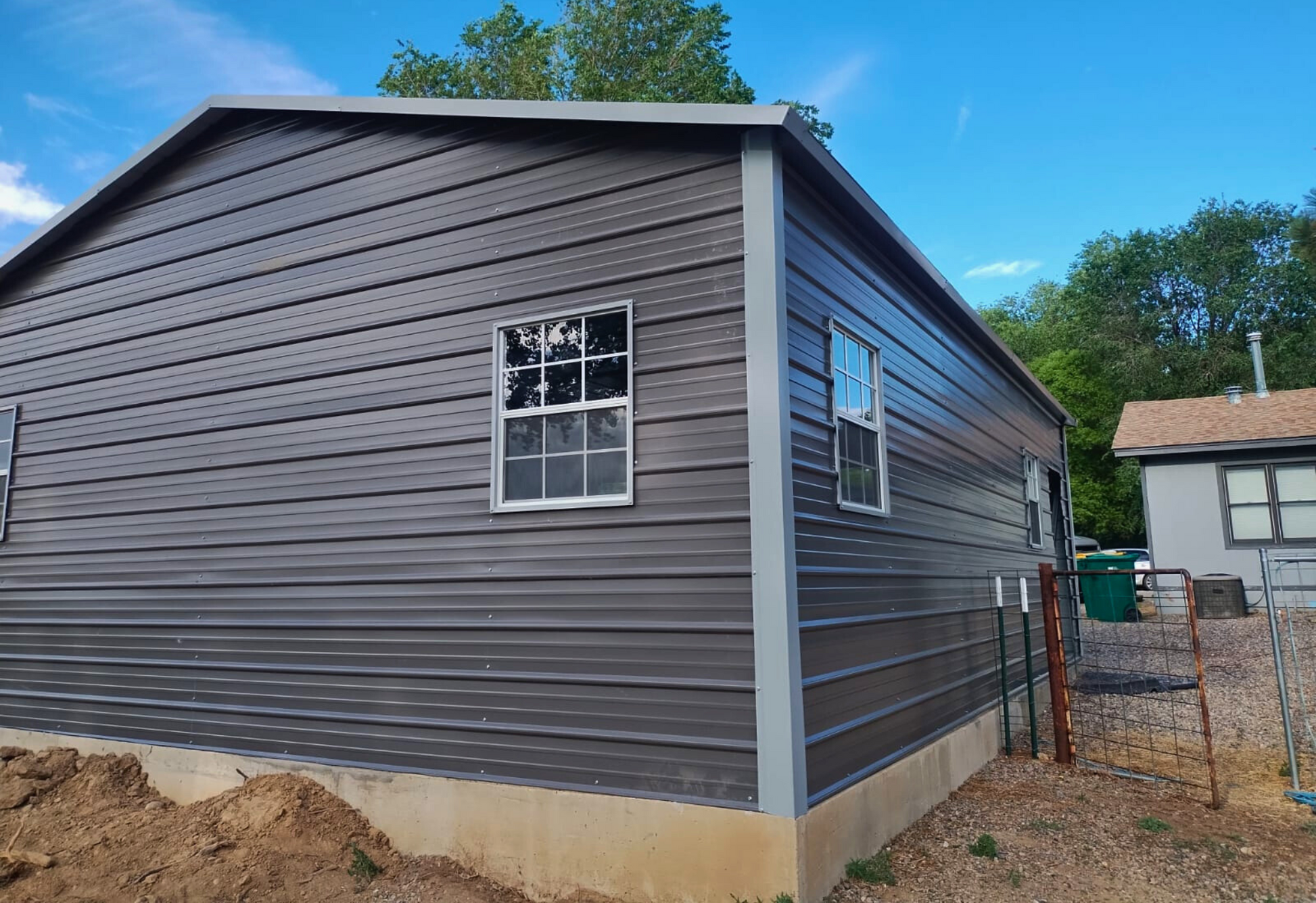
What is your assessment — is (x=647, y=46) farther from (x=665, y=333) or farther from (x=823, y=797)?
(x=823, y=797)

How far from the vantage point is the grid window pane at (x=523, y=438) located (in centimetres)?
514

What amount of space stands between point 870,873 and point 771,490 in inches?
84.7

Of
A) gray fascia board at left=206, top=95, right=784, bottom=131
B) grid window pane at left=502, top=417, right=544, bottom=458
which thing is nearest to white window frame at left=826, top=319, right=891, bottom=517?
gray fascia board at left=206, top=95, right=784, bottom=131

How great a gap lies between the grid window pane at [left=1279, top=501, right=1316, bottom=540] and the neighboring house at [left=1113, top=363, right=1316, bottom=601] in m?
0.01

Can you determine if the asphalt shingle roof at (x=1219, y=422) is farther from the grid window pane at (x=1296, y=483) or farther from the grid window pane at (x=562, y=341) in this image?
the grid window pane at (x=562, y=341)

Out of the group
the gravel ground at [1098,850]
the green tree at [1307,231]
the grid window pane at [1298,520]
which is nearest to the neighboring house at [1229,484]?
the grid window pane at [1298,520]

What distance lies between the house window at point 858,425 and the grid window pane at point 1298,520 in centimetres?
1405

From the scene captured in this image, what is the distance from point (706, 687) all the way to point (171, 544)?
4673 mm

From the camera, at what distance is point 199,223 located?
7.08 metres

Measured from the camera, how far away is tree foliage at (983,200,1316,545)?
3144cm

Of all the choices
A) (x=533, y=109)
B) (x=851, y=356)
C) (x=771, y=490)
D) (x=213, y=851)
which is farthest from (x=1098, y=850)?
(x=533, y=109)

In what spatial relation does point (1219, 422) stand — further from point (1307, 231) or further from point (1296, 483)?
point (1307, 231)

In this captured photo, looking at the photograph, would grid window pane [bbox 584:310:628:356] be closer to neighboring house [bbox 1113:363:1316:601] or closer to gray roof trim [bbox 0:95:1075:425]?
gray roof trim [bbox 0:95:1075:425]

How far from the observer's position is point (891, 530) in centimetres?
602
